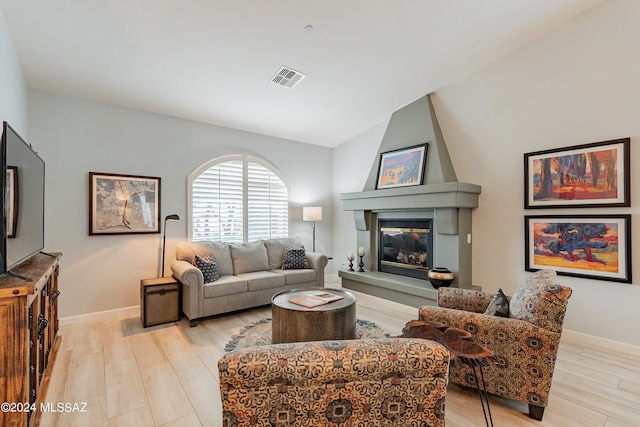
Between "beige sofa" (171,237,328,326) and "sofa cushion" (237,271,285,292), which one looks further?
"sofa cushion" (237,271,285,292)

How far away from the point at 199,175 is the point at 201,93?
126cm

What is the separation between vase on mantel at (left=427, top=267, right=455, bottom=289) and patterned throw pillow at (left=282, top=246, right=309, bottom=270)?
6.20 feet

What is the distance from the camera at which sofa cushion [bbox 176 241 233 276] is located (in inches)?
158

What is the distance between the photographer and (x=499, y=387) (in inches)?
79.7

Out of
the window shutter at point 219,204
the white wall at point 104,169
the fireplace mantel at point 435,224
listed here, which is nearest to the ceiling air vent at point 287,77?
the white wall at point 104,169

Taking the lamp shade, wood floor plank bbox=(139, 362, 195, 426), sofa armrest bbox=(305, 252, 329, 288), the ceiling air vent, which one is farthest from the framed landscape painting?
wood floor plank bbox=(139, 362, 195, 426)

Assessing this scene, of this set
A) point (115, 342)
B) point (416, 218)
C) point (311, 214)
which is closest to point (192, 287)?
point (115, 342)

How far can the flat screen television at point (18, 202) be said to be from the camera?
64.9 inches

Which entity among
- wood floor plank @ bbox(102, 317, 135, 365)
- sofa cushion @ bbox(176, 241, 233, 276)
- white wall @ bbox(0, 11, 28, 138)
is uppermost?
white wall @ bbox(0, 11, 28, 138)

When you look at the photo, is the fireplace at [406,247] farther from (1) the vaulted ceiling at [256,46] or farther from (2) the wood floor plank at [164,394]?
(2) the wood floor plank at [164,394]

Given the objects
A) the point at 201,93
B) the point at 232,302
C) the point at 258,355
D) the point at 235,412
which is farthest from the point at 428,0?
the point at 232,302

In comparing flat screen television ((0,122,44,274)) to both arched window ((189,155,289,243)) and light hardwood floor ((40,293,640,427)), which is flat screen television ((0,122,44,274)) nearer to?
light hardwood floor ((40,293,640,427))

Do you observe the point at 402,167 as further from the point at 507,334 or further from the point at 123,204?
the point at 123,204

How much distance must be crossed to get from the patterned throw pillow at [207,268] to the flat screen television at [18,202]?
1.58 metres
